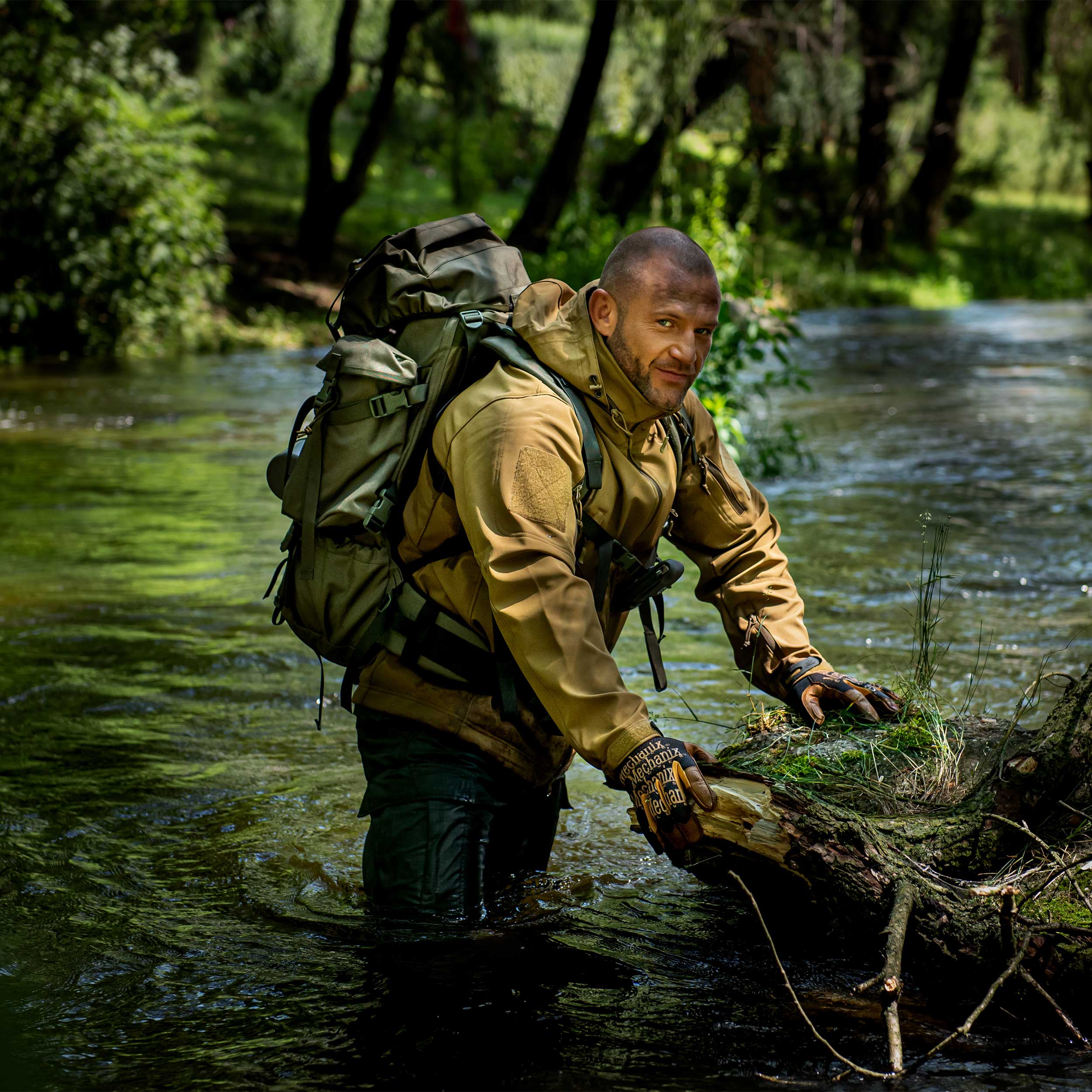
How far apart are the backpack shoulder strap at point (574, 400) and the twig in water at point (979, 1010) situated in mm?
1441

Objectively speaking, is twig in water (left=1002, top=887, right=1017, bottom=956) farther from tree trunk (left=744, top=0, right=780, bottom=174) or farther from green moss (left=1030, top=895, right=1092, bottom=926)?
tree trunk (left=744, top=0, right=780, bottom=174)

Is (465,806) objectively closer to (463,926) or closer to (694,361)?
(463,926)

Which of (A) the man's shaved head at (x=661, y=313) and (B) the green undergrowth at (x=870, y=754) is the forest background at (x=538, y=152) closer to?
(B) the green undergrowth at (x=870, y=754)

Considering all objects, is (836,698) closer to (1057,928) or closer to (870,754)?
(870,754)

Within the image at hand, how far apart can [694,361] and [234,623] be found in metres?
4.04

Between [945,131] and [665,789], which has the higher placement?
[945,131]

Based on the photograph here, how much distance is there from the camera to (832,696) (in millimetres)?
3971

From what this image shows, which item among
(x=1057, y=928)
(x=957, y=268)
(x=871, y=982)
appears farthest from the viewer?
(x=957, y=268)

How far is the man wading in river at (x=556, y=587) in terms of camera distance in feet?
10.6

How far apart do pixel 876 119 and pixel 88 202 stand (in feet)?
57.8

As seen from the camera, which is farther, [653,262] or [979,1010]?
[653,262]

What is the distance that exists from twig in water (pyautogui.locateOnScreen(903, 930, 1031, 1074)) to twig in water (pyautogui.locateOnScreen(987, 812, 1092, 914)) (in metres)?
0.19

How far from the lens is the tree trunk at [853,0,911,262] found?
69.2 ft

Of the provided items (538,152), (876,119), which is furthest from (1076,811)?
(876,119)
